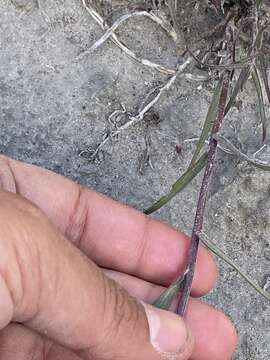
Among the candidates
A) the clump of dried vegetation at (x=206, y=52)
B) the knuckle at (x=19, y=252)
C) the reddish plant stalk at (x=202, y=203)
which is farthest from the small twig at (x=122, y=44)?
the knuckle at (x=19, y=252)

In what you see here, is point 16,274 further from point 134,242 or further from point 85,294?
point 134,242

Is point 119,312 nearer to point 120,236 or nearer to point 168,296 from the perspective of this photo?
point 168,296

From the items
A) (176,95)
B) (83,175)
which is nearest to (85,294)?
(83,175)

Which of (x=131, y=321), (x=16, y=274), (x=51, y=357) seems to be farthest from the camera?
(x=51, y=357)

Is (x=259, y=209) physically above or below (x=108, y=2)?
below

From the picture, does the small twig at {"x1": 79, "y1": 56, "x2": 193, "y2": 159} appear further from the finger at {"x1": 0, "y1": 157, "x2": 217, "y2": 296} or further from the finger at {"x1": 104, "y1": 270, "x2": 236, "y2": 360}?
the finger at {"x1": 104, "y1": 270, "x2": 236, "y2": 360}

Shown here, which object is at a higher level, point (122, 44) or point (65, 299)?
point (122, 44)

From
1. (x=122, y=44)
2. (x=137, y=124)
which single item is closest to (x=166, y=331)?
(x=137, y=124)

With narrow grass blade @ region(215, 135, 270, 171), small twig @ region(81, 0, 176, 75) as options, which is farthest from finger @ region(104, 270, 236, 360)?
small twig @ region(81, 0, 176, 75)
